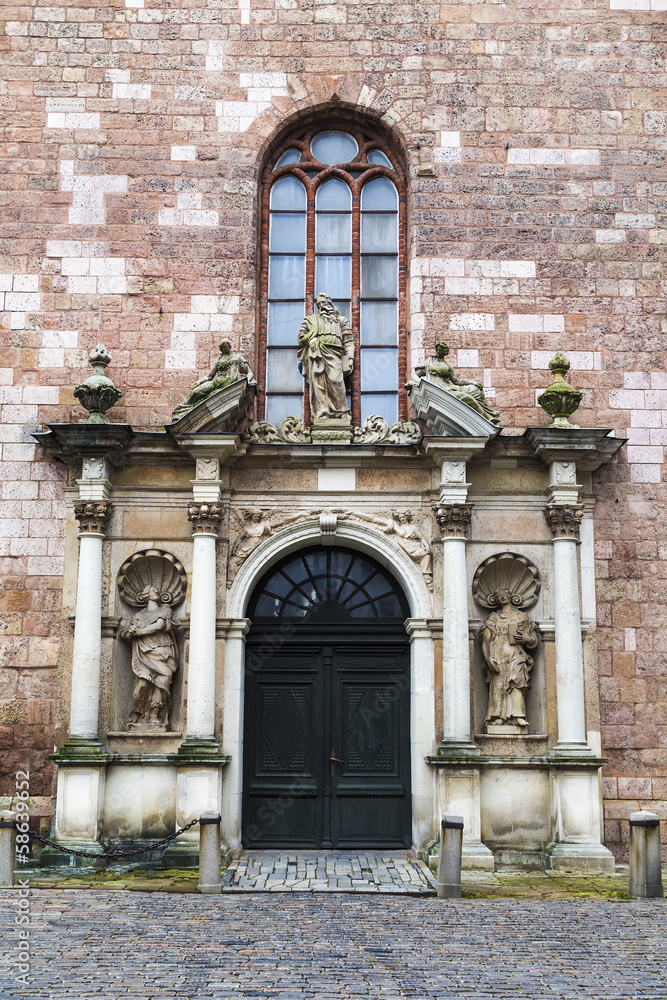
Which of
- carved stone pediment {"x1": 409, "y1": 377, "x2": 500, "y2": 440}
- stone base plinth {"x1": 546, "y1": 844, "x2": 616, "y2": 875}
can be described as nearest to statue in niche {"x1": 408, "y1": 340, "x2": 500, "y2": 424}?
carved stone pediment {"x1": 409, "y1": 377, "x2": 500, "y2": 440}

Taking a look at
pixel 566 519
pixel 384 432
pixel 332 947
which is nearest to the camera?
pixel 332 947

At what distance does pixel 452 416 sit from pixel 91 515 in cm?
368

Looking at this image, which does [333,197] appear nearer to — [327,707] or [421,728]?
[327,707]

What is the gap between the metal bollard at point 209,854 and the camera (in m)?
9.34

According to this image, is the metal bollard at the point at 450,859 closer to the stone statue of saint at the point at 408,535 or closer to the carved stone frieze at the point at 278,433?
the stone statue of saint at the point at 408,535

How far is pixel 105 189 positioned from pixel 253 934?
310 inches

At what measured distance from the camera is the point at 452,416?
11.1m

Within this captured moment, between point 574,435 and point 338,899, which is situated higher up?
point 574,435

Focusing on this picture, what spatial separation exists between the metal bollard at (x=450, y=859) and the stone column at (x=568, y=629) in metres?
1.96

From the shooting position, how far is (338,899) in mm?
9133

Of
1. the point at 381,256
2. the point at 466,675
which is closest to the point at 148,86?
the point at 381,256

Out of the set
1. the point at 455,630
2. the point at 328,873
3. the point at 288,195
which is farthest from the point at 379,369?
the point at 328,873

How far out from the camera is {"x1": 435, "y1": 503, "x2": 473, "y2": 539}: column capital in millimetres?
11203

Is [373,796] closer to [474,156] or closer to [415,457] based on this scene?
[415,457]
